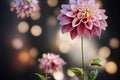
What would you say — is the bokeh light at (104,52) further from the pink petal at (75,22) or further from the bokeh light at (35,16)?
the pink petal at (75,22)

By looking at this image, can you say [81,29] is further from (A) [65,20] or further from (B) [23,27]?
(B) [23,27]

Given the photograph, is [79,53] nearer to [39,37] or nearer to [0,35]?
[39,37]

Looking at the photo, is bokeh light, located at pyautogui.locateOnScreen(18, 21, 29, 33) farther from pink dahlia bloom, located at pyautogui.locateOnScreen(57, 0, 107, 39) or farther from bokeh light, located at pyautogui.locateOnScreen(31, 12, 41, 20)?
pink dahlia bloom, located at pyautogui.locateOnScreen(57, 0, 107, 39)

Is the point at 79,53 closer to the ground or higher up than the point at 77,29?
closer to the ground

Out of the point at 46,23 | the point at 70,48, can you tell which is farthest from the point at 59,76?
the point at 46,23

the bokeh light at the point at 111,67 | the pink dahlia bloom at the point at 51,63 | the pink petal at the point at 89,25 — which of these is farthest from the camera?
the bokeh light at the point at 111,67

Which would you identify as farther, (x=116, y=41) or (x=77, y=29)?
A: (x=116, y=41)

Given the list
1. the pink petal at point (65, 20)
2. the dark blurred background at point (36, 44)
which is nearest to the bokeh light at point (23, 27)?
the dark blurred background at point (36, 44)

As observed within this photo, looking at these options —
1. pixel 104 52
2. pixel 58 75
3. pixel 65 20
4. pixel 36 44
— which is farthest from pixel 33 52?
pixel 65 20

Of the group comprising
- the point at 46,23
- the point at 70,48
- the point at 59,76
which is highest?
the point at 46,23
